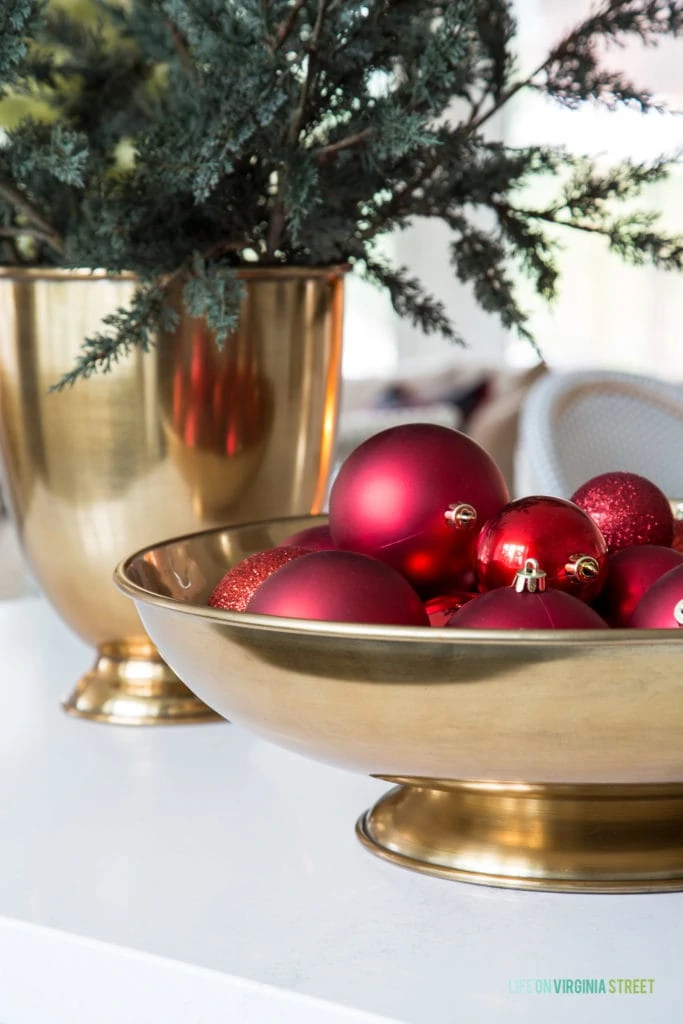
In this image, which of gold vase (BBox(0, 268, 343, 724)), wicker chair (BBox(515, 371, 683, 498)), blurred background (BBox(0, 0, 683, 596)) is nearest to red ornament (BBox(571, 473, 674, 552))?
gold vase (BBox(0, 268, 343, 724))

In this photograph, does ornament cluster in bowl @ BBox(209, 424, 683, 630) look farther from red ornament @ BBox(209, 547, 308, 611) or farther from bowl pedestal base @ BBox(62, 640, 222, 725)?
bowl pedestal base @ BBox(62, 640, 222, 725)

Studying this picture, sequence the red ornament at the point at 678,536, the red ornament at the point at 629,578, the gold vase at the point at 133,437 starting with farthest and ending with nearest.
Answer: the gold vase at the point at 133,437, the red ornament at the point at 678,536, the red ornament at the point at 629,578

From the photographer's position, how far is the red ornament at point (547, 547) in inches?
18.8

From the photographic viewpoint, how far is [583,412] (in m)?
1.20

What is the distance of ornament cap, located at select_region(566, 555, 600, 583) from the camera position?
0.47m

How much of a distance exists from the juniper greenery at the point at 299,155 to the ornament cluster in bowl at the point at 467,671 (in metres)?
0.18

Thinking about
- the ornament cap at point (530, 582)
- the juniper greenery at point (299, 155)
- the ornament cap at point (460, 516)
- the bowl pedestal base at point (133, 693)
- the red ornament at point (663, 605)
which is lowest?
the bowl pedestal base at point (133, 693)

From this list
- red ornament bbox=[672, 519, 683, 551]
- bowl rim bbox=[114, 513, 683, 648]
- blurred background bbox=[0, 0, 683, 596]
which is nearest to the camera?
bowl rim bbox=[114, 513, 683, 648]

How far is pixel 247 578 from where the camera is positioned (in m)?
0.54

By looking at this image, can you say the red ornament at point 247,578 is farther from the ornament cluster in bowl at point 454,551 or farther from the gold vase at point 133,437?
the gold vase at point 133,437

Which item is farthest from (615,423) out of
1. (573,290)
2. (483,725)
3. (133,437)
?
(573,290)

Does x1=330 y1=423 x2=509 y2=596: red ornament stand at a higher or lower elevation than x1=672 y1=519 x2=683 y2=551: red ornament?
higher

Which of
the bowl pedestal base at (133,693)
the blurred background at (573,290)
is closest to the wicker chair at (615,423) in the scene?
the bowl pedestal base at (133,693)

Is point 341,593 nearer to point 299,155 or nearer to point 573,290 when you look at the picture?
point 299,155
